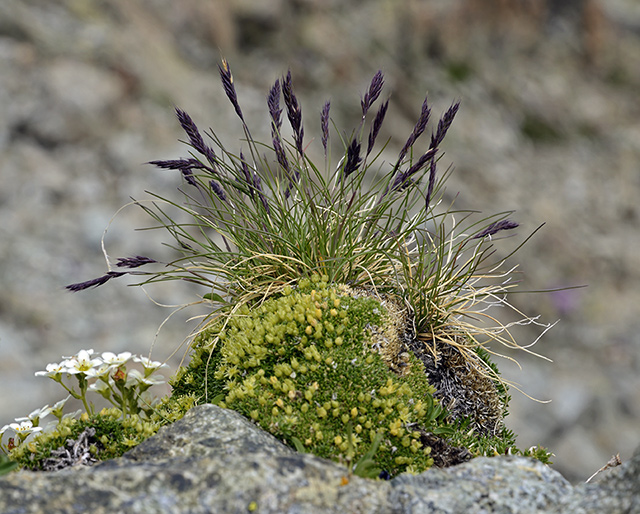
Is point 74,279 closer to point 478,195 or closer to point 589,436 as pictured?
point 478,195

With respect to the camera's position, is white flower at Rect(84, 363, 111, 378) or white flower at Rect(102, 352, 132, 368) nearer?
white flower at Rect(84, 363, 111, 378)

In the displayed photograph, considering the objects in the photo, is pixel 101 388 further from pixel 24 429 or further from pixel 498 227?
pixel 498 227

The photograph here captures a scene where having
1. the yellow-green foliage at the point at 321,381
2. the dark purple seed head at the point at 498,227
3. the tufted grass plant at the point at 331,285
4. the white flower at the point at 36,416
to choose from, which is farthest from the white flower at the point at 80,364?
the dark purple seed head at the point at 498,227

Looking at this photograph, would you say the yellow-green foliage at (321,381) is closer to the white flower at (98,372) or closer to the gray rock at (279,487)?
the gray rock at (279,487)

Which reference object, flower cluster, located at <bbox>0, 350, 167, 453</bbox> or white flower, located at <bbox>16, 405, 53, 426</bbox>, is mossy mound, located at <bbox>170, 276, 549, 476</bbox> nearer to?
flower cluster, located at <bbox>0, 350, 167, 453</bbox>

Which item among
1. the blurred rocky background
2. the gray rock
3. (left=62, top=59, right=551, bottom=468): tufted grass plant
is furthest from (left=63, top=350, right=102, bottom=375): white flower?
the blurred rocky background

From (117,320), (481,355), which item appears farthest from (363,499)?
(117,320)

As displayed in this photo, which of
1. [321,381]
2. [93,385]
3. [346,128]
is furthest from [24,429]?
[346,128]
